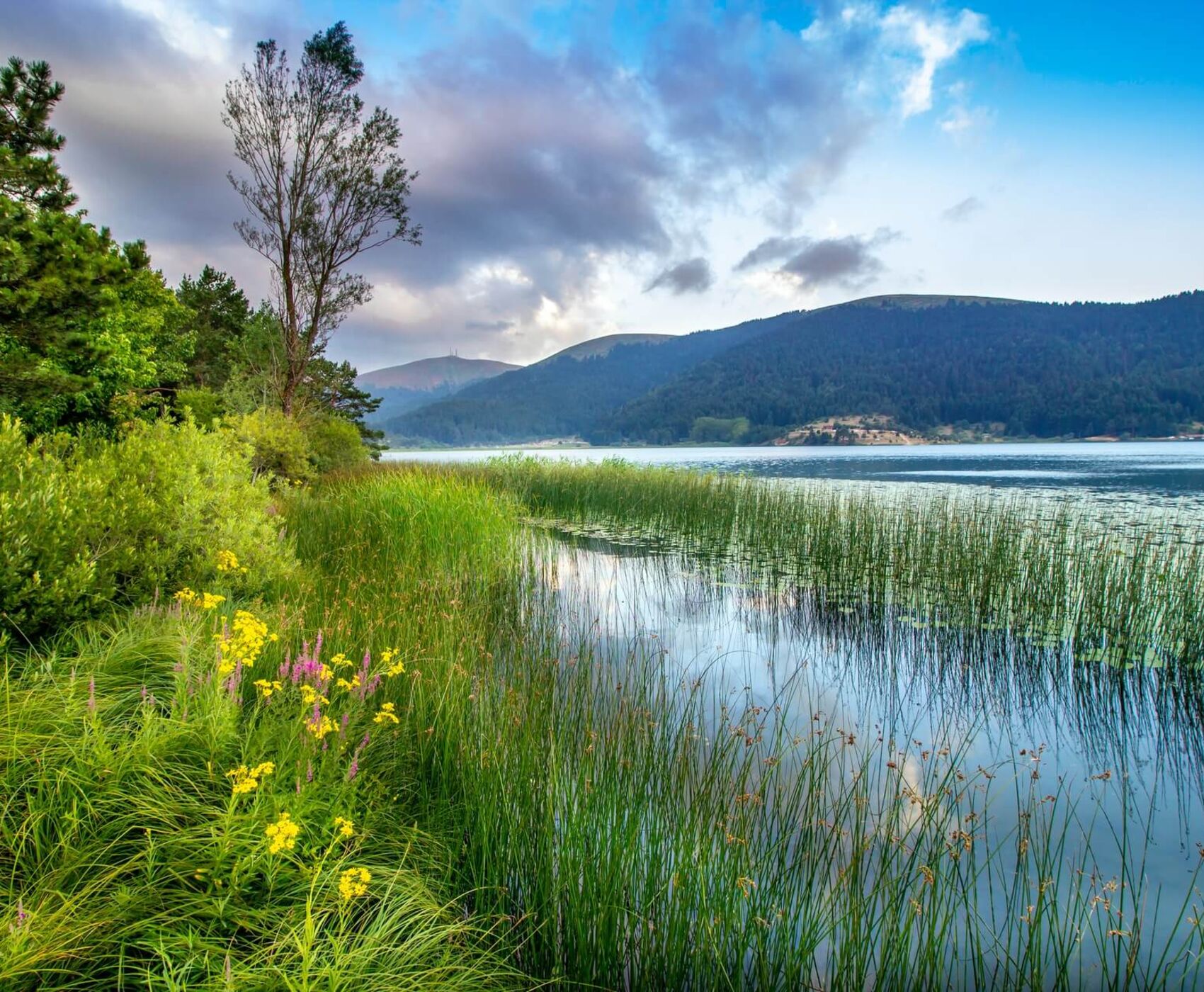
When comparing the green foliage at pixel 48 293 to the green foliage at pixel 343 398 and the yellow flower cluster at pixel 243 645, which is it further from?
the green foliage at pixel 343 398

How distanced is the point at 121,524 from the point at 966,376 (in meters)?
114

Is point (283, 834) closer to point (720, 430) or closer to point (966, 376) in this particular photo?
point (720, 430)

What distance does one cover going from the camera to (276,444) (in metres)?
12.0

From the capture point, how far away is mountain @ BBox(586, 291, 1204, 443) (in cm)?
7638

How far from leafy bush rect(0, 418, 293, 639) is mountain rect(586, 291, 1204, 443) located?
304 ft

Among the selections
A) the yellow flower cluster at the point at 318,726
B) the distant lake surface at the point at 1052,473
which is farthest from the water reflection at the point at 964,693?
the distant lake surface at the point at 1052,473

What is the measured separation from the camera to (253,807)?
1.84 metres

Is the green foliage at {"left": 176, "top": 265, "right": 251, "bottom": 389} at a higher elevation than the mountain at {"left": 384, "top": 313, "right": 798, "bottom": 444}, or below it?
below

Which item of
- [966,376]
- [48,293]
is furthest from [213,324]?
[966,376]

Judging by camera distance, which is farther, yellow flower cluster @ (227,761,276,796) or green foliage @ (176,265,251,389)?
green foliage @ (176,265,251,389)

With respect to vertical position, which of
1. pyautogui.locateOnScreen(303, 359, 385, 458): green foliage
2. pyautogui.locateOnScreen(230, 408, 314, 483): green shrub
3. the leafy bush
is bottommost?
the leafy bush

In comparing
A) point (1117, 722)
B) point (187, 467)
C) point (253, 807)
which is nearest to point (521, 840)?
point (253, 807)

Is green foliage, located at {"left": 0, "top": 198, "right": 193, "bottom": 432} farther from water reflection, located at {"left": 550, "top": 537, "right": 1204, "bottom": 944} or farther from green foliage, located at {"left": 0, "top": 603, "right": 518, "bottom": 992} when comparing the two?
water reflection, located at {"left": 550, "top": 537, "right": 1204, "bottom": 944}

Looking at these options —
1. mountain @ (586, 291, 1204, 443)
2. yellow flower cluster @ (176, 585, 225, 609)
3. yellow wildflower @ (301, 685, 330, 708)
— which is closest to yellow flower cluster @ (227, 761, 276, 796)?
yellow wildflower @ (301, 685, 330, 708)
